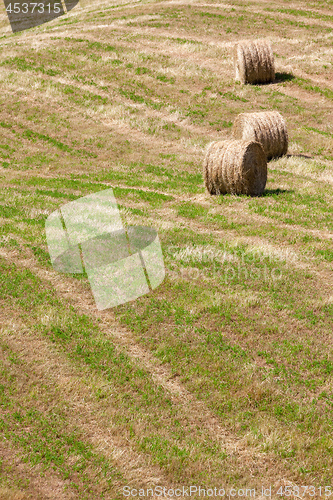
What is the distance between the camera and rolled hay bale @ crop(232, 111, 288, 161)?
20766 millimetres

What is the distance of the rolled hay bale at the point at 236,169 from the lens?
54.3ft

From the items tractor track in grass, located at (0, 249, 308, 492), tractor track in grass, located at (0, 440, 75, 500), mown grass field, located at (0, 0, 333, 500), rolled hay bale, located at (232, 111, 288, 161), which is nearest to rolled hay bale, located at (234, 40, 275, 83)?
mown grass field, located at (0, 0, 333, 500)

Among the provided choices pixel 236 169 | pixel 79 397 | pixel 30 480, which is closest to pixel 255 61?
pixel 236 169

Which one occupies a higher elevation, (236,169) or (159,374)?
(236,169)

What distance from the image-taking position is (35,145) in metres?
26.1

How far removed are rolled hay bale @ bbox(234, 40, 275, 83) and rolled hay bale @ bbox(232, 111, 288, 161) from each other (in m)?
10.2

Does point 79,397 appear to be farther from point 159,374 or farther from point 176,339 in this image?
point 176,339

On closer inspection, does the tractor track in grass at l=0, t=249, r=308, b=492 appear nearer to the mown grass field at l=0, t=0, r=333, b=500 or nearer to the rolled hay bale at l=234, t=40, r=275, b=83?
the mown grass field at l=0, t=0, r=333, b=500

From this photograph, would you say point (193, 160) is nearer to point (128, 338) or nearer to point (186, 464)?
point (128, 338)

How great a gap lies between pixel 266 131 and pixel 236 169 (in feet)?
16.6

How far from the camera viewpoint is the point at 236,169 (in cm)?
1655

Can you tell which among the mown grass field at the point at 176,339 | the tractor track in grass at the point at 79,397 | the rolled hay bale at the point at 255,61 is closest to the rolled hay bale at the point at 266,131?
the mown grass field at the point at 176,339

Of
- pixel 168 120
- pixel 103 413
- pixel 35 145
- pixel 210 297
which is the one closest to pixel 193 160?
pixel 168 120

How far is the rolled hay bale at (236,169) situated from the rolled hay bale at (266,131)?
12.4 ft
